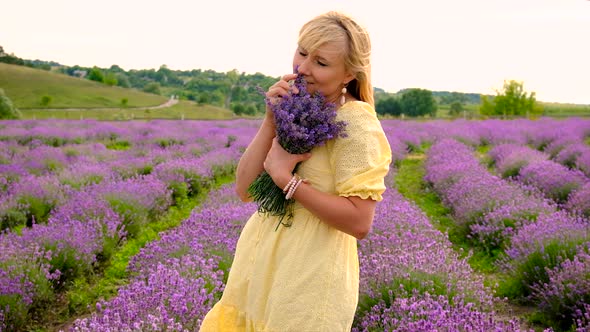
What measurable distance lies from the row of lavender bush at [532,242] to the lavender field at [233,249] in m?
0.02

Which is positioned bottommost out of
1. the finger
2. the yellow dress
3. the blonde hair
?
the yellow dress

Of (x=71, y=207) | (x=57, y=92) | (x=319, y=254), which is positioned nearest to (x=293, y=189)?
(x=319, y=254)

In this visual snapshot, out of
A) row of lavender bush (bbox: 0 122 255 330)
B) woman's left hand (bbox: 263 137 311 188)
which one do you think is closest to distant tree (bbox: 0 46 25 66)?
row of lavender bush (bbox: 0 122 255 330)

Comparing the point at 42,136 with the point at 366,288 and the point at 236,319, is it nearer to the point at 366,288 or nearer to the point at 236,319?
the point at 366,288

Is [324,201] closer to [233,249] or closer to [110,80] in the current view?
[233,249]

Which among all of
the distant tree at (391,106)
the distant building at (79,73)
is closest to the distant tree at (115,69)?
the distant building at (79,73)

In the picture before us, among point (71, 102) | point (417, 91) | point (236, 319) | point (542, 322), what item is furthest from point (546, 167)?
point (71, 102)

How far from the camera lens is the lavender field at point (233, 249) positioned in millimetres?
3020

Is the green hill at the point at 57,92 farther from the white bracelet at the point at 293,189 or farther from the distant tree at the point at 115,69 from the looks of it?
the white bracelet at the point at 293,189

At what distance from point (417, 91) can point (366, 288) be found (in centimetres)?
6588

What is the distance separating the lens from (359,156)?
1.62m

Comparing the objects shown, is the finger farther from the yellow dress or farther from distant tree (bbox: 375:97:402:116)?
distant tree (bbox: 375:97:402:116)

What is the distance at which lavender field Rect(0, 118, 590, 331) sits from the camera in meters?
3.02

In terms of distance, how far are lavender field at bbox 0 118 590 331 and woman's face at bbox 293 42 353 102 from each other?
1415 mm
